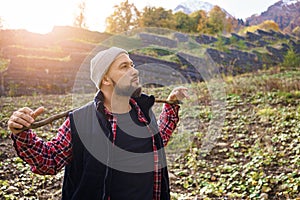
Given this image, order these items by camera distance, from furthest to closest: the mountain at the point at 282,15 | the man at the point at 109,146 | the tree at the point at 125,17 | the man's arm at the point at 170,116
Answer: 1. the mountain at the point at 282,15
2. the tree at the point at 125,17
3. the man's arm at the point at 170,116
4. the man at the point at 109,146

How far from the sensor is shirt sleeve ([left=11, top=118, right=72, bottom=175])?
1.56 metres

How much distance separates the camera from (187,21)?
96.7 ft

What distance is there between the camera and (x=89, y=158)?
66.1 inches

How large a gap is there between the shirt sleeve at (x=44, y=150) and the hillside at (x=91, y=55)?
22.5 feet

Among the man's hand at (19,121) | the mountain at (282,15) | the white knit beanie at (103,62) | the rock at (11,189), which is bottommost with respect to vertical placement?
the rock at (11,189)

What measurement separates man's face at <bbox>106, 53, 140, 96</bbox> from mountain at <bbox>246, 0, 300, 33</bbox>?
165ft

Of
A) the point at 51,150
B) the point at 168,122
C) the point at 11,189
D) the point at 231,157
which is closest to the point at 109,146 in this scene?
the point at 51,150

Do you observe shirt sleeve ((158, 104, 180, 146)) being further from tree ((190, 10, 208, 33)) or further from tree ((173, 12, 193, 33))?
tree ((190, 10, 208, 33))

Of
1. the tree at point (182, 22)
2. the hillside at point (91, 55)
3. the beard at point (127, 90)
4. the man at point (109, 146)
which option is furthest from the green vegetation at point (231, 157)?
the tree at point (182, 22)

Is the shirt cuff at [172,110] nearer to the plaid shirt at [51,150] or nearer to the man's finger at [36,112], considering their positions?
the plaid shirt at [51,150]

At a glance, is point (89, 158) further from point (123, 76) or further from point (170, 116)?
point (170, 116)

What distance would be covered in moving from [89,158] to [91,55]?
1345cm

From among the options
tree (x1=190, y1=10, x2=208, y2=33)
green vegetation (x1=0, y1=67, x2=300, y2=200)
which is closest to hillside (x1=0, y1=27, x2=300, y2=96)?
green vegetation (x1=0, y1=67, x2=300, y2=200)

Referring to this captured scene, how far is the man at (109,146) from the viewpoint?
5.48ft
